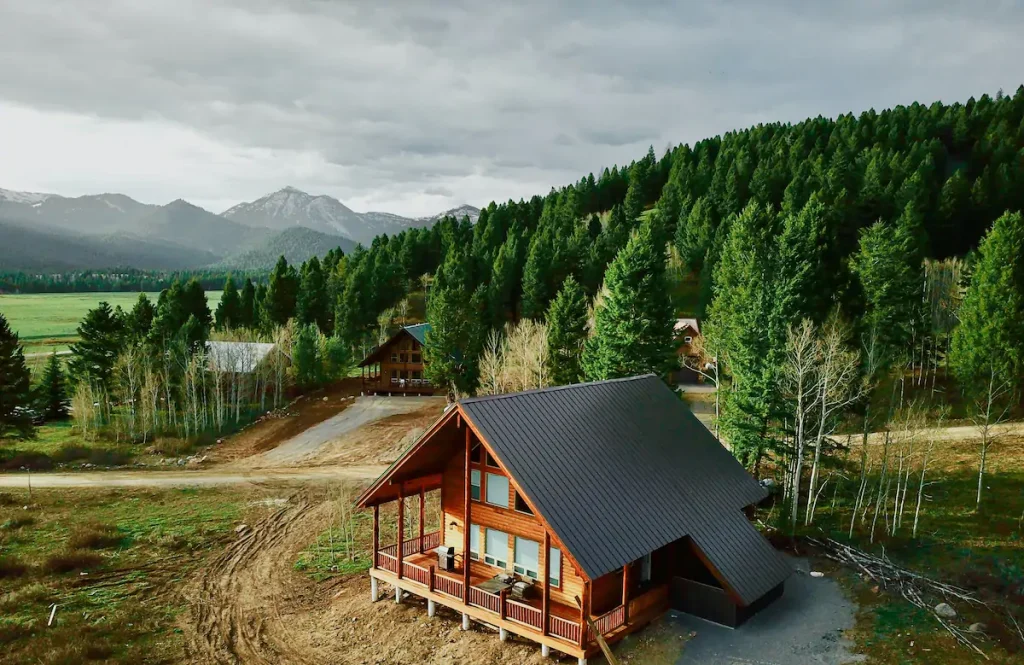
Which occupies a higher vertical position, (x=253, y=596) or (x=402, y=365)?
(x=402, y=365)

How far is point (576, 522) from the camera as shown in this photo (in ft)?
57.3

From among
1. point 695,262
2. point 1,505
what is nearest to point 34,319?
point 1,505

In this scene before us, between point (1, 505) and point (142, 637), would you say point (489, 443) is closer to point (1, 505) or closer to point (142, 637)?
point (142, 637)

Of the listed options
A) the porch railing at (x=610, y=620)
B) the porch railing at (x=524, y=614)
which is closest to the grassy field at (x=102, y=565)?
the porch railing at (x=524, y=614)

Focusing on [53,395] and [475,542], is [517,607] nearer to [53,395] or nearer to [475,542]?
[475,542]

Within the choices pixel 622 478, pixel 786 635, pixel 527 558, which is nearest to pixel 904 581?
pixel 786 635

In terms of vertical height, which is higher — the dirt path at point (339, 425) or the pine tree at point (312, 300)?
the pine tree at point (312, 300)

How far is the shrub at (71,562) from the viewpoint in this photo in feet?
86.4

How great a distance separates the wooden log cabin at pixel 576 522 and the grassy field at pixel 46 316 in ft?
315

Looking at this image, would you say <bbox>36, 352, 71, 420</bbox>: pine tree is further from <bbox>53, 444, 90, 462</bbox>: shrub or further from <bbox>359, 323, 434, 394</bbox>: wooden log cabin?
<bbox>359, 323, 434, 394</bbox>: wooden log cabin

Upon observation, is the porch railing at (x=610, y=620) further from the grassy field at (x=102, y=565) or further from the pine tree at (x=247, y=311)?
the pine tree at (x=247, y=311)

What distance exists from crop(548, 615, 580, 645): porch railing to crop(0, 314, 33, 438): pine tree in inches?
1878

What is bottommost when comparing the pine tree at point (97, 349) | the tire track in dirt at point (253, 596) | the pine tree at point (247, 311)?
the tire track in dirt at point (253, 596)

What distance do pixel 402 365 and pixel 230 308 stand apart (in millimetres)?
27106
